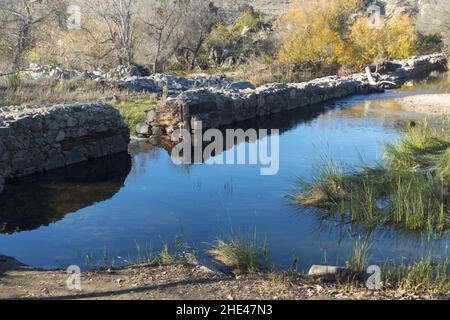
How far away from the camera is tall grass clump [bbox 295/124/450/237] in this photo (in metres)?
7.34

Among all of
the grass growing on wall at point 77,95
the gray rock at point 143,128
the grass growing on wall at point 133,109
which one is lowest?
the gray rock at point 143,128

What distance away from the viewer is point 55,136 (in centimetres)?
1095

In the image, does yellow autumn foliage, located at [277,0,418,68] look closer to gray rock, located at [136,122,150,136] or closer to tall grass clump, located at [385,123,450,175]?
gray rock, located at [136,122,150,136]

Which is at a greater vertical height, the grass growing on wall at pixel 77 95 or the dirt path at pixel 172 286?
the grass growing on wall at pixel 77 95

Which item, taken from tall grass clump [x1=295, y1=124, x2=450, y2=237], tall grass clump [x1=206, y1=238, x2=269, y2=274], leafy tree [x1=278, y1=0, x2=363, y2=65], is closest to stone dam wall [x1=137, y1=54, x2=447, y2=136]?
leafy tree [x1=278, y1=0, x2=363, y2=65]

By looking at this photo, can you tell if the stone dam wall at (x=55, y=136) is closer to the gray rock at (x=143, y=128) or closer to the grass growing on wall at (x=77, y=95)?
the gray rock at (x=143, y=128)

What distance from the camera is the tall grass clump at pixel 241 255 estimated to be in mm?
5902

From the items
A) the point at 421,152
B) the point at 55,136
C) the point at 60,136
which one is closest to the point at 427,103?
the point at 421,152

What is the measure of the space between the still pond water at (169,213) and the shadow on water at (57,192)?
2 centimetres

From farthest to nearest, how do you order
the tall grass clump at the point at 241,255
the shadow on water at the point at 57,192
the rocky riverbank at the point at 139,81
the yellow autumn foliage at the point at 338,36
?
the yellow autumn foliage at the point at 338,36 < the rocky riverbank at the point at 139,81 < the shadow on water at the point at 57,192 < the tall grass clump at the point at 241,255

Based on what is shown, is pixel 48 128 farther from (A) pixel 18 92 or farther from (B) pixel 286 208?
(A) pixel 18 92

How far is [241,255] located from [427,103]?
51.1ft

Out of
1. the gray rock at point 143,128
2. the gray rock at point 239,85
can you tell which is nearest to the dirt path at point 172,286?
the gray rock at point 143,128
